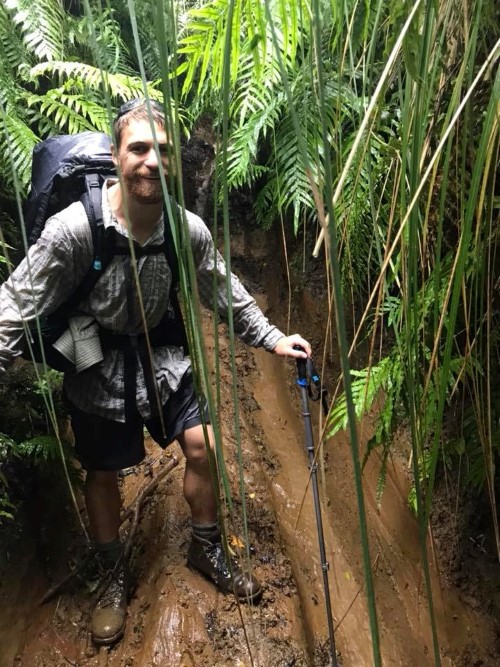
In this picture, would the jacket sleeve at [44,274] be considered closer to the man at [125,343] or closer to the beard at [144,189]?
the man at [125,343]

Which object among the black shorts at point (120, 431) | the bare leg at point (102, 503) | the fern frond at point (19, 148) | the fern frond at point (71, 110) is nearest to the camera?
the black shorts at point (120, 431)

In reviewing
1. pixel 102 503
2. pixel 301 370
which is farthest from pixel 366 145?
pixel 102 503

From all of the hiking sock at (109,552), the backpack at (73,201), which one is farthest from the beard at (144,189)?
the hiking sock at (109,552)

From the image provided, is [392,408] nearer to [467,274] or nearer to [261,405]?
[467,274]

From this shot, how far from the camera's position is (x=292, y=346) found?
76.0 inches

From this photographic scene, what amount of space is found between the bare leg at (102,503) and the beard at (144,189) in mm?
1132

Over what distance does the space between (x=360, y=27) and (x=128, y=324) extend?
4.10 ft

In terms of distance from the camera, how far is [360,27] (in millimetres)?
914

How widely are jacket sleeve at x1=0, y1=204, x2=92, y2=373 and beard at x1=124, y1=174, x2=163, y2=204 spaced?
0.67ft

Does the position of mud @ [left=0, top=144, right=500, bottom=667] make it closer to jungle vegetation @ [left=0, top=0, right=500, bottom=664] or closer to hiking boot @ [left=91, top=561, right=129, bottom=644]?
hiking boot @ [left=91, top=561, right=129, bottom=644]

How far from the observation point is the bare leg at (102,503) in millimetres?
2074

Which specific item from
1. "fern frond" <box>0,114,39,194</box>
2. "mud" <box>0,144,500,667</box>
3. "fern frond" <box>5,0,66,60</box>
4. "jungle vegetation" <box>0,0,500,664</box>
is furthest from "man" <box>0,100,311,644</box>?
"fern frond" <box>5,0,66,60</box>

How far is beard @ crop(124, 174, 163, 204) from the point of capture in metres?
1.56

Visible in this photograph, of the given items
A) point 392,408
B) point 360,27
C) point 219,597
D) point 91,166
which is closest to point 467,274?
point 360,27
